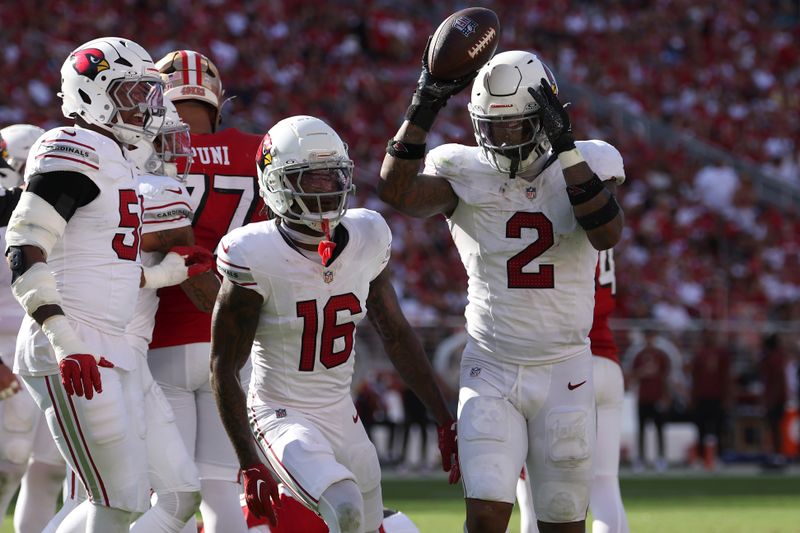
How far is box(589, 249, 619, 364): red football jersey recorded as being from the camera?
6145 mm

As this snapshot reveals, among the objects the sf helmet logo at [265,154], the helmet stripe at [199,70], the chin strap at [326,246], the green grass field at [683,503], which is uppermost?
the helmet stripe at [199,70]

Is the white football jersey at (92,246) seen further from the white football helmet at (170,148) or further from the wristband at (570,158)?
the wristband at (570,158)

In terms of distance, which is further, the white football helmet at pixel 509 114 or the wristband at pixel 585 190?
the white football helmet at pixel 509 114

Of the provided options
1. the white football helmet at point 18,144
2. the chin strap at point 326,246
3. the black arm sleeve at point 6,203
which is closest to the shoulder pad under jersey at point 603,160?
the chin strap at point 326,246

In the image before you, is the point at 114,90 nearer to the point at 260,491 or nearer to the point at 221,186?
the point at 221,186

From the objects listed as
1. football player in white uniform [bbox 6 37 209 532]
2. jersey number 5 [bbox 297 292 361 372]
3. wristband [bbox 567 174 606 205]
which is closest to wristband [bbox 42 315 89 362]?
football player in white uniform [bbox 6 37 209 532]

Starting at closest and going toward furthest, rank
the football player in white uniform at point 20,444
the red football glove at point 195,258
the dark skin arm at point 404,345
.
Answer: the dark skin arm at point 404,345 < the red football glove at point 195,258 < the football player in white uniform at point 20,444

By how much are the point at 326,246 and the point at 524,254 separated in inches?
31.6

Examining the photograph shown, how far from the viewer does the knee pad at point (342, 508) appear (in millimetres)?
4312

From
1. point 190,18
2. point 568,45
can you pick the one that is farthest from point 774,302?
point 190,18

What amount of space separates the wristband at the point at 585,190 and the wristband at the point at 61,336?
5.68 feet

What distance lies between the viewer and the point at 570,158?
4.79m

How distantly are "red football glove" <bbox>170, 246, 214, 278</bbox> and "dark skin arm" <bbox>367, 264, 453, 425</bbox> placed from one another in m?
0.65

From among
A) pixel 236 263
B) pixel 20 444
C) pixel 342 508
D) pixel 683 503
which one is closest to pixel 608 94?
pixel 683 503
